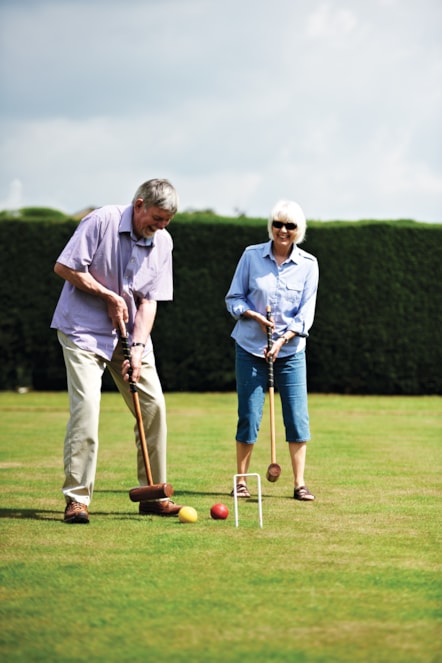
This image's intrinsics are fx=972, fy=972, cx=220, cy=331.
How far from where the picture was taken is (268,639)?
292cm

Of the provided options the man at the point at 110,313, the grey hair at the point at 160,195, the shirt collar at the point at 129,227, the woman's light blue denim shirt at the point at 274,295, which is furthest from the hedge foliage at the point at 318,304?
the grey hair at the point at 160,195

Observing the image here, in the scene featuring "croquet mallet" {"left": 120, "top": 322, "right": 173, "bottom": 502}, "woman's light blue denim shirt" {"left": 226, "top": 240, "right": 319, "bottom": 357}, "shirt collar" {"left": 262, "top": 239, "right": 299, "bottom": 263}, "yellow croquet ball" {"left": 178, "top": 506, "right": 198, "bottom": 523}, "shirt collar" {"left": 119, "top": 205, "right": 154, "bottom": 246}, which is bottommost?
"yellow croquet ball" {"left": 178, "top": 506, "right": 198, "bottom": 523}

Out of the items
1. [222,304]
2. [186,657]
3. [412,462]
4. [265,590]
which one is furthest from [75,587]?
[222,304]

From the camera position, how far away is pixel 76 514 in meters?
4.92

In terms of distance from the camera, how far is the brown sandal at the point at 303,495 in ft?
18.7

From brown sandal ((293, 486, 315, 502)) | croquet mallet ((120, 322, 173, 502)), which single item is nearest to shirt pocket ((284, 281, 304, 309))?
brown sandal ((293, 486, 315, 502))

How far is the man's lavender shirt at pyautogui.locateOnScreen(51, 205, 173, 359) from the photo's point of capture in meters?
5.07

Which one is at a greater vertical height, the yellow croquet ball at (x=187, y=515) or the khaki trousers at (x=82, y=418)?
the khaki trousers at (x=82, y=418)

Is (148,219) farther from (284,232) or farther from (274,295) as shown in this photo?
(274,295)

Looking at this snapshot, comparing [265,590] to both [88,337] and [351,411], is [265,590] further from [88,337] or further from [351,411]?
[351,411]

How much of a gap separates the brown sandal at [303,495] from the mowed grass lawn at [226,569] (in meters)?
0.06

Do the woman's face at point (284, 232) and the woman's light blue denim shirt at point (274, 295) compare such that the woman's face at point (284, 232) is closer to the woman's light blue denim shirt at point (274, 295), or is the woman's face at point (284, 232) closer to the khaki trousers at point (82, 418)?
the woman's light blue denim shirt at point (274, 295)

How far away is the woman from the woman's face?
0.01 metres

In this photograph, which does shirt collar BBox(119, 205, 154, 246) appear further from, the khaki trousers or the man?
the khaki trousers
